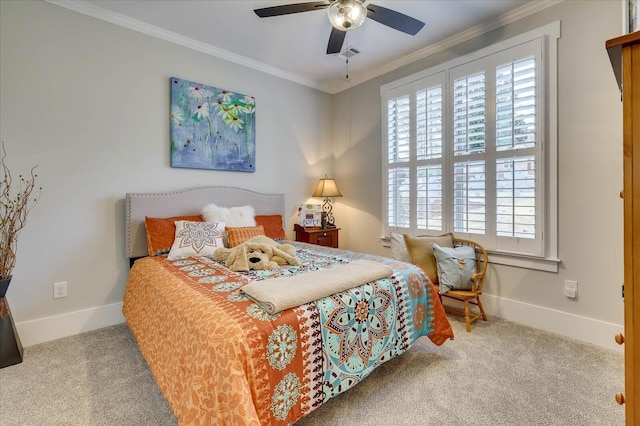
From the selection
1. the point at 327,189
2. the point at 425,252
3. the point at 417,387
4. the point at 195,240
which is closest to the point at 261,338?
the point at 417,387

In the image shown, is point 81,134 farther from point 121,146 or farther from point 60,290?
point 60,290

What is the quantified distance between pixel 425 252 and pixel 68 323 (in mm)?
3197

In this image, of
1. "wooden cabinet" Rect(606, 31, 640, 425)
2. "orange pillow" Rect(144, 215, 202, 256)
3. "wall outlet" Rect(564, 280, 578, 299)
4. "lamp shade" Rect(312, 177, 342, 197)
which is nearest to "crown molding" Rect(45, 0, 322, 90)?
"lamp shade" Rect(312, 177, 342, 197)

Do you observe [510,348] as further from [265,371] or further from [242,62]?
[242,62]

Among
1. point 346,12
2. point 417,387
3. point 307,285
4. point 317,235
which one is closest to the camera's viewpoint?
point 307,285

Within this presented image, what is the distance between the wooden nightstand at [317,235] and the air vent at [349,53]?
2.09 m

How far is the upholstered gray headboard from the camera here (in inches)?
106

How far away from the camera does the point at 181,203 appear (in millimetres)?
2980

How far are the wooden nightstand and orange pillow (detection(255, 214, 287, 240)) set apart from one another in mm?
364

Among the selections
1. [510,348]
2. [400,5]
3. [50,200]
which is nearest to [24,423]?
[50,200]

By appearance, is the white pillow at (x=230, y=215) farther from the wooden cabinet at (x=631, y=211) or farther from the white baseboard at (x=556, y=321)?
the wooden cabinet at (x=631, y=211)

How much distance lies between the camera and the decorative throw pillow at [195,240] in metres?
2.49

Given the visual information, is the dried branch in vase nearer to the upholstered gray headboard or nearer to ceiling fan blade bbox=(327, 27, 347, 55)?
the upholstered gray headboard

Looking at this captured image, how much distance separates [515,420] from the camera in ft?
4.90
